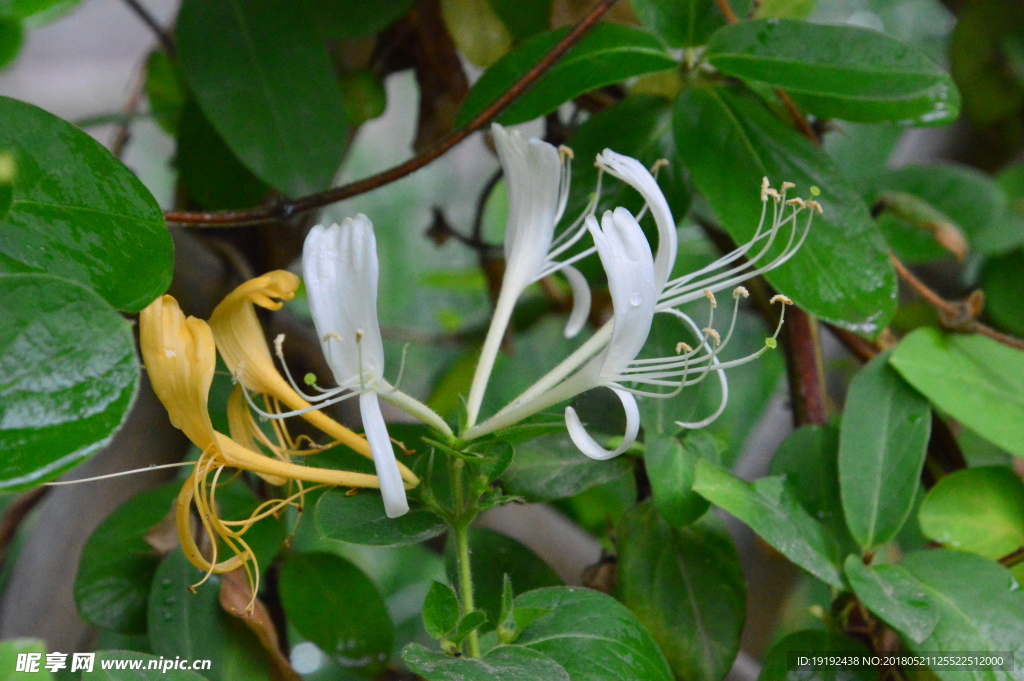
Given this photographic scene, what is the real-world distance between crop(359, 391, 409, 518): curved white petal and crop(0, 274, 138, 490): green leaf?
0.29ft

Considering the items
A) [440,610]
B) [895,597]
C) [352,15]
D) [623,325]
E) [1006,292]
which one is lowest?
[1006,292]

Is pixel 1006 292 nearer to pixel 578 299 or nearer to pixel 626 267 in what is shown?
pixel 578 299

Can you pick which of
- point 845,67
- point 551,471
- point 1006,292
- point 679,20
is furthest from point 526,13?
point 1006,292

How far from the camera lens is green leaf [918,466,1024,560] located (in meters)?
0.53

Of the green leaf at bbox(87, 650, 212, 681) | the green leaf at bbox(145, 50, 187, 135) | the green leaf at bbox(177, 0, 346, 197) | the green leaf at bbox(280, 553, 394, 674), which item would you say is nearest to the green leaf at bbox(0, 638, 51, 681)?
the green leaf at bbox(87, 650, 212, 681)

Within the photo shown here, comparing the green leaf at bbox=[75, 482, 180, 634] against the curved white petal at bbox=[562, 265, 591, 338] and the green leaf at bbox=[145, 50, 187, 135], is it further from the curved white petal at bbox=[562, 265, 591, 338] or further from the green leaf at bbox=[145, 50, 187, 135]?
the green leaf at bbox=[145, 50, 187, 135]

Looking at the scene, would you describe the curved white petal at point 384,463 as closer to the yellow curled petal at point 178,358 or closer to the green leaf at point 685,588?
the yellow curled petal at point 178,358

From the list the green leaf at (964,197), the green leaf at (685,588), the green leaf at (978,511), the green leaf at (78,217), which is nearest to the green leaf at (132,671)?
the green leaf at (78,217)

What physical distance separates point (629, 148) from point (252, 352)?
314mm

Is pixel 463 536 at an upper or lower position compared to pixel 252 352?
lower

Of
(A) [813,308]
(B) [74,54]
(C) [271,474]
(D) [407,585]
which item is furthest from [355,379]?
(B) [74,54]

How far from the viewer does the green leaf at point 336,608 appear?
538mm

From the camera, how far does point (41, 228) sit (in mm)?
330

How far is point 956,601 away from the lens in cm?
45
